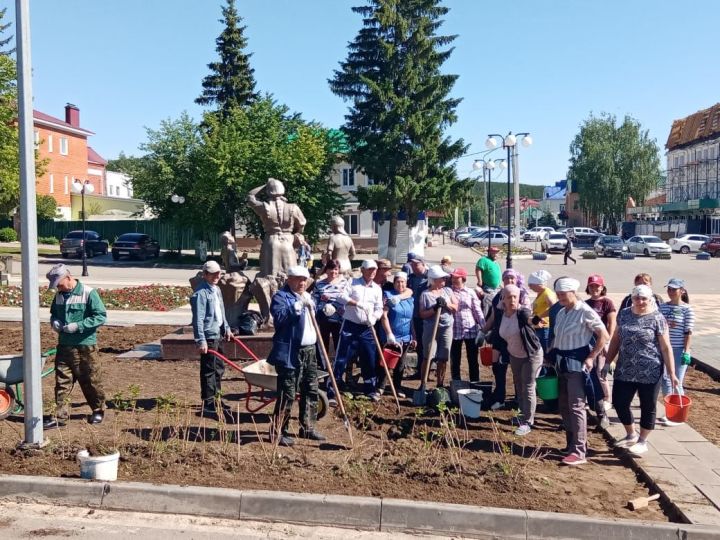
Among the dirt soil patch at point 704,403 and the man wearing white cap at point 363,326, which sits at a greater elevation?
the man wearing white cap at point 363,326

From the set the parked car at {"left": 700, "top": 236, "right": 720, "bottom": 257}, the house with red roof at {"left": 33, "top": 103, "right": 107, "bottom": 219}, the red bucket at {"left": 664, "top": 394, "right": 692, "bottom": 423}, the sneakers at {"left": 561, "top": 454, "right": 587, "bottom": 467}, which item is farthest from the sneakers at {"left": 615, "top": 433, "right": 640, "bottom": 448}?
the house with red roof at {"left": 33, "top": 103, "right": 107, "bottom": 219}

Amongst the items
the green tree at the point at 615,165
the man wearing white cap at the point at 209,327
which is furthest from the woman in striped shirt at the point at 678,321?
the green tree at the point at 615,165

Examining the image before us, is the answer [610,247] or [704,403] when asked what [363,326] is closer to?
[704,403]

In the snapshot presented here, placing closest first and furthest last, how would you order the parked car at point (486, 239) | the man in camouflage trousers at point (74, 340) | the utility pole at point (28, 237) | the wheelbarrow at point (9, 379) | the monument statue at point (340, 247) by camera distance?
the utility pole at point (28, 237), the man in camouflage trousers at point (74, 340), the wheelbarrow at point (9, 379), the monument statue at point (340, 247), the parked car at point (486, 239)

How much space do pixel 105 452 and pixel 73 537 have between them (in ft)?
3.66

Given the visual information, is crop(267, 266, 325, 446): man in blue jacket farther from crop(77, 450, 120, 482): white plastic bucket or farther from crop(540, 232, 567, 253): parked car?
crop(540, 232, 567, 253): parked car

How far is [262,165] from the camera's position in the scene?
33.5m

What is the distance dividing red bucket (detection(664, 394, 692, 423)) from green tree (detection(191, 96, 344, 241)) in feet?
90.7

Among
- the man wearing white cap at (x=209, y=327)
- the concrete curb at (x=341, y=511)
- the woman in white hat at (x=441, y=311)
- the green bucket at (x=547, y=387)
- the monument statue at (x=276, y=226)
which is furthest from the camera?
the monument statue at (x=276, y=226)

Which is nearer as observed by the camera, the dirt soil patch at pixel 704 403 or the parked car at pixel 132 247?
the dirt soil patch at pixel 704 403

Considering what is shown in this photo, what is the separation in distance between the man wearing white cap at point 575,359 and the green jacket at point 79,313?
4513 millimetres

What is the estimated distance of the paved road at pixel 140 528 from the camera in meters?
5.05

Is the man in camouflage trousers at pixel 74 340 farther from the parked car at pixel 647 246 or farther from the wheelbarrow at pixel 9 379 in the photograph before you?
the parked car at pixel 647 246

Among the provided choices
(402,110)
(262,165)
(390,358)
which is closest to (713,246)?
(402,110)
